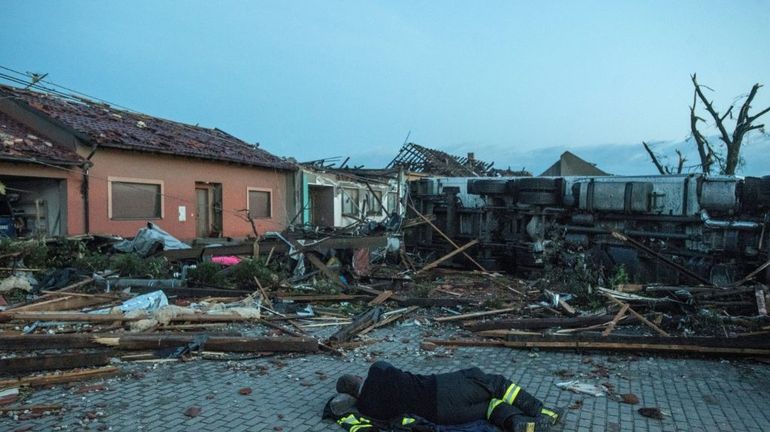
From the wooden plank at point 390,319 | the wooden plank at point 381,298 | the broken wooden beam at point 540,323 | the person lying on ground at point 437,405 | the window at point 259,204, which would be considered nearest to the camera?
the person lying on ground at point 437,405

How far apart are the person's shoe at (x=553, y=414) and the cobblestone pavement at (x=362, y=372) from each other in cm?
8

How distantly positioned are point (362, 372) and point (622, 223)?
359 inches

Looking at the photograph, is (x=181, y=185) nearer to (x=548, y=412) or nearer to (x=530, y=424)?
(x=548, y=412)

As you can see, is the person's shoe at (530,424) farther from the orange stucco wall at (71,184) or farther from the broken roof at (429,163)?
the broken roof at (429,163)

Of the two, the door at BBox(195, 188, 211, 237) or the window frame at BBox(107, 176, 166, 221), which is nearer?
the window frame at BBox(107, 176, 166, 221)

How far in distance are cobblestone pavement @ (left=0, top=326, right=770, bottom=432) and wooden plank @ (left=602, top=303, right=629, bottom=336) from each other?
0.41m

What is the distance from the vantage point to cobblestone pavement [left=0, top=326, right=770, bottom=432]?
15.3ft

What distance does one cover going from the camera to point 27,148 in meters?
13.5

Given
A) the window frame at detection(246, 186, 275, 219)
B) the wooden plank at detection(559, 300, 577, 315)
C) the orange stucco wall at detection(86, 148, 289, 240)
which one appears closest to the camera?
the wooden plank at detection(559, 300, 577, 315)

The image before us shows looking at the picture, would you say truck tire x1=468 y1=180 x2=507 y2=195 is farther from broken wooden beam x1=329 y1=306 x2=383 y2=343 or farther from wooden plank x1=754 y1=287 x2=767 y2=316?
wooden plank x1=754 y1=287 x2=767 y2=316

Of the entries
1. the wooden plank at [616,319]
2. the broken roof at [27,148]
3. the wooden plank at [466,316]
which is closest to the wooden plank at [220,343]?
the wooden plank at [466,316]

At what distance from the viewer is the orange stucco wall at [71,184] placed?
44.5 feet

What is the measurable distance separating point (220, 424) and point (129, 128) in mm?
14960

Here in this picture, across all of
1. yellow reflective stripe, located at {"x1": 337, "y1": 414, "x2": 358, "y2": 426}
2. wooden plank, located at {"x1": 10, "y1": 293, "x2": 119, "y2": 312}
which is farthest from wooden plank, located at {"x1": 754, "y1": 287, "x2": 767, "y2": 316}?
wooden plank, located at {"x1": 10, "y1": 293, "x2": 119, "y2": 312}
